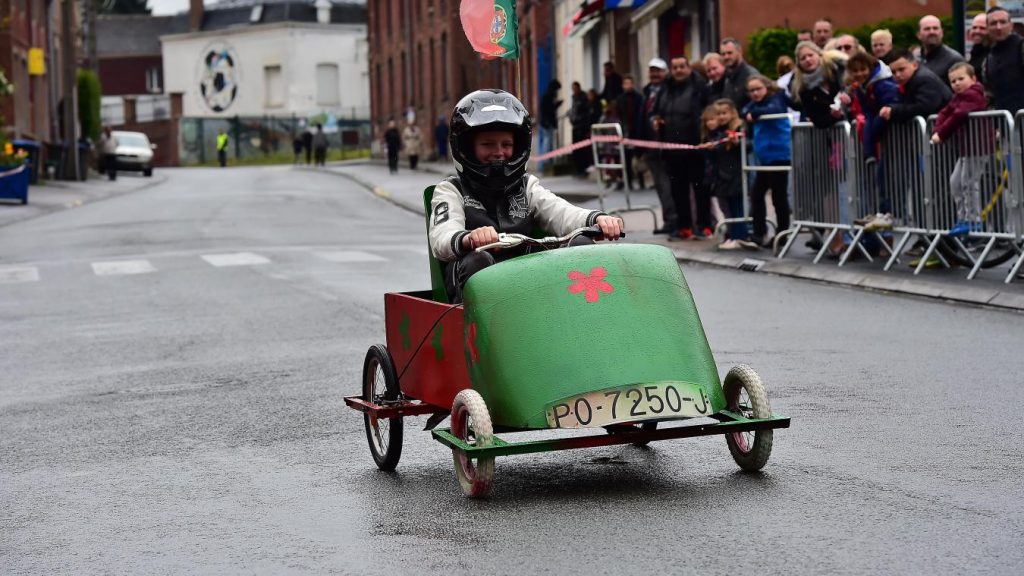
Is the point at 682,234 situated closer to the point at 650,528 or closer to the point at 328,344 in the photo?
the point at 328,344

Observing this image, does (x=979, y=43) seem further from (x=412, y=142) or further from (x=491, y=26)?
(x=412, y=142)

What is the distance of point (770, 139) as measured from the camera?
59.9 ft

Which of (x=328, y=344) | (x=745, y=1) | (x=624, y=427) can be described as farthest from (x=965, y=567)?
(x=745, y=1)

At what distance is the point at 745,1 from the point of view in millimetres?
32438

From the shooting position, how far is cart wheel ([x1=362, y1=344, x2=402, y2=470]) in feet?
24.5

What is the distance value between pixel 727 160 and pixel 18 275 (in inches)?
307

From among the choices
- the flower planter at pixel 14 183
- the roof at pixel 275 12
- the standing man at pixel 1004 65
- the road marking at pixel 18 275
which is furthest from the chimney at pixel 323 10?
the standing man at pixel 1004 65

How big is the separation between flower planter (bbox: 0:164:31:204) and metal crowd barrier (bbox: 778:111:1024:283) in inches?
957

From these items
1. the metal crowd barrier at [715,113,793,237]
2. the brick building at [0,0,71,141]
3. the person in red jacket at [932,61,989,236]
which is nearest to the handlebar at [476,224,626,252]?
the person in red jacket at [932,61,989,236]

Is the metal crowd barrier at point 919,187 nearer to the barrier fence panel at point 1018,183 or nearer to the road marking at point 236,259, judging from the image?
the barrier fence panel at point 1018,183

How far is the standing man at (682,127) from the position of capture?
20094 millimetres

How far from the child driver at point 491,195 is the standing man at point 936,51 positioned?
9.33 m

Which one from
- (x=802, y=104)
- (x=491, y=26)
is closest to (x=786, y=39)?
(x=491, y=26)

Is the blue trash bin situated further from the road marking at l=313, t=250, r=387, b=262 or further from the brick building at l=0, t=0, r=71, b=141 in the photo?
the road marking at l=313, t=250, r=387, b=262
